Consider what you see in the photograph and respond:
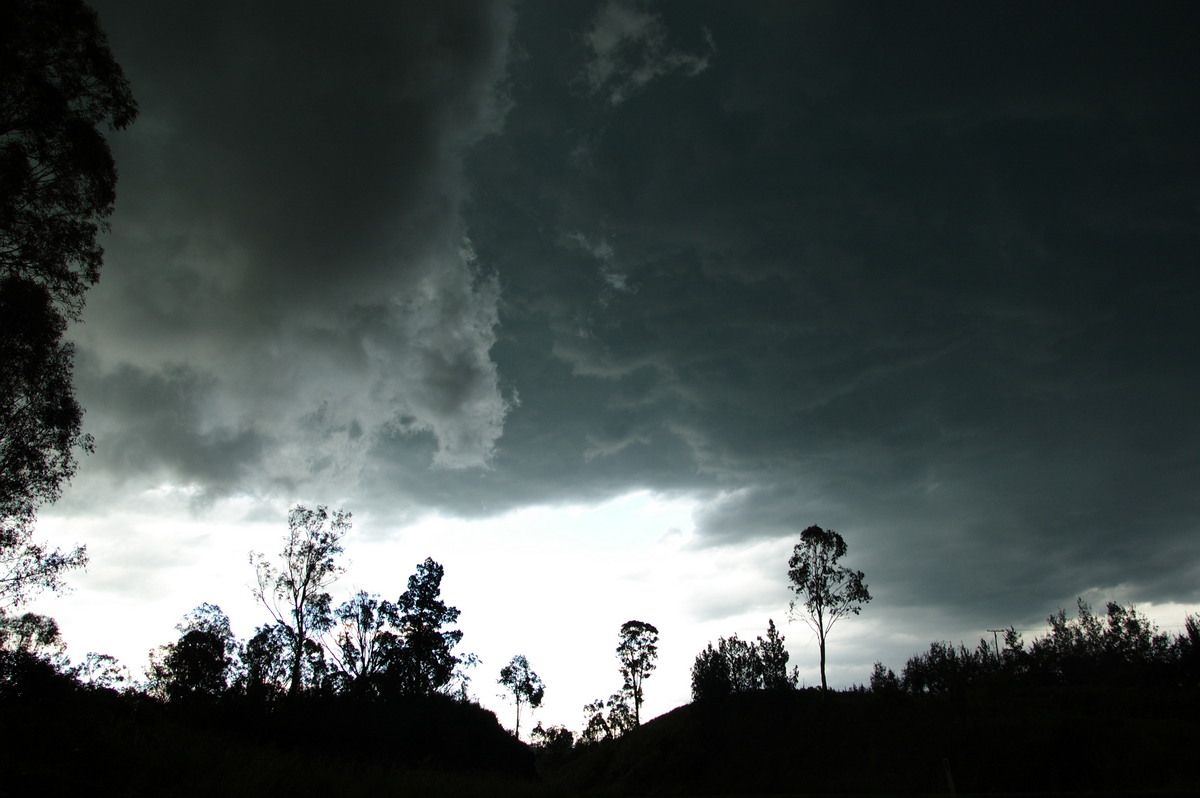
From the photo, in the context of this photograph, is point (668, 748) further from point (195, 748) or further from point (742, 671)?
point (195, 748)

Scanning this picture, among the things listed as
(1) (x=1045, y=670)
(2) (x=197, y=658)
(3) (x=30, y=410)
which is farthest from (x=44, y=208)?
(1) (x=1045, y=670)

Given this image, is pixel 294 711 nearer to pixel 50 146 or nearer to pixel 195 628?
pixel 195 628

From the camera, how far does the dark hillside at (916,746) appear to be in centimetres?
3434

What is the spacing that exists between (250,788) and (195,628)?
1645 inches

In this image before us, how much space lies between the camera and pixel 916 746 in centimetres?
3988

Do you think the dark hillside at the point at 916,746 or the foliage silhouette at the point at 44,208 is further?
the dark hillside at the point at 916,746

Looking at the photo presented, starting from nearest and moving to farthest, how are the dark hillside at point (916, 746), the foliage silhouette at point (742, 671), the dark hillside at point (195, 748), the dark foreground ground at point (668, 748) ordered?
the dark hillside at point (195, 748) → the dark foreground ground at point (668, 748) → the dark hillside at point (916, 746) → the foliage silhouette at point (742, 671)

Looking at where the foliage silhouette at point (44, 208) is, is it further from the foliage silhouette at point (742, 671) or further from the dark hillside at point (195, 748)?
the foliage silhouette at point (742, 671)

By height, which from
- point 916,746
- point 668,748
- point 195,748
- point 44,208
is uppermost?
point 44,208

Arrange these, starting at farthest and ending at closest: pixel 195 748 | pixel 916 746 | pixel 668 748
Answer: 1. pixel 668 748
2. pixel 916 746
3. pixel 195 748

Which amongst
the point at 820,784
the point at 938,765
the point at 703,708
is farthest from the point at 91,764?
the point at 703,708

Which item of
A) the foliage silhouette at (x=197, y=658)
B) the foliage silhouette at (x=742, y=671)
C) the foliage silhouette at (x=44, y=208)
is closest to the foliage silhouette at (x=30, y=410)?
the foliage silhouette at (x=44, y=208)

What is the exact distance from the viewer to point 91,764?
54.8ft

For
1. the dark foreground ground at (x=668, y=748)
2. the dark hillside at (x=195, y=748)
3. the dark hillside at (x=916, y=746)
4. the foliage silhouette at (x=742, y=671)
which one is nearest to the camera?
the dark hillside at (x=195, y=748)
